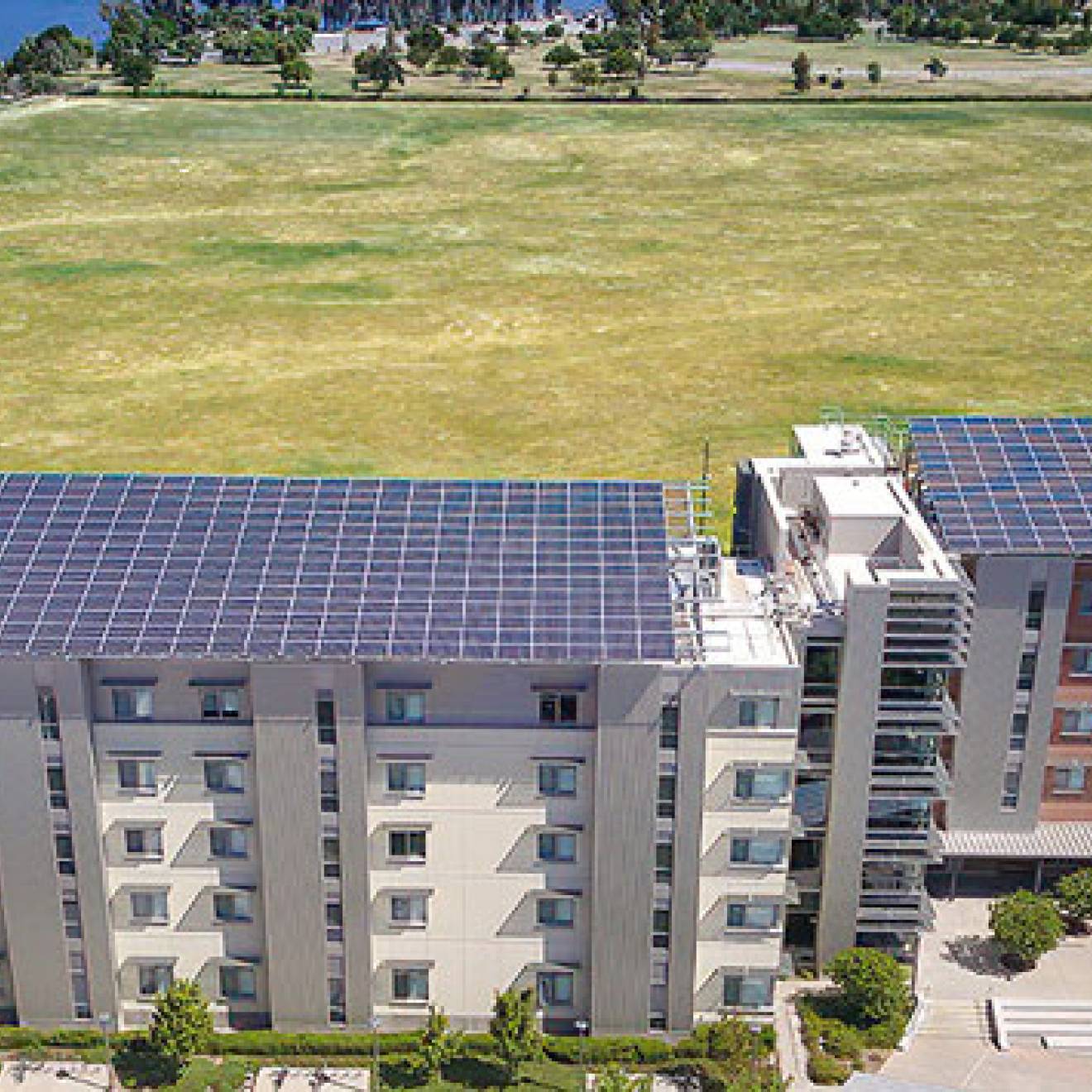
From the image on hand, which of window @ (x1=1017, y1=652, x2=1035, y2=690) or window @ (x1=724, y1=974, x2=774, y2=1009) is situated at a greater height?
window @ (x1=1017, y1=652, x2=1035, y2=690)

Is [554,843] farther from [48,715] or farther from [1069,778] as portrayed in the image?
[1069,778]

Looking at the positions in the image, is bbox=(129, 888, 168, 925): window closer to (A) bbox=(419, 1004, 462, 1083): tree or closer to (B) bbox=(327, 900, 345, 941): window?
(B) bbox=(327, 900, 345, 941): window

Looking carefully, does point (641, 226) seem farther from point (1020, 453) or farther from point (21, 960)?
point (21, 960)

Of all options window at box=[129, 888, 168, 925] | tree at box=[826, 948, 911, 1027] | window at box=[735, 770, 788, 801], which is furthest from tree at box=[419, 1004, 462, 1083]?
tree at box=[826, 948, 911, 1027]

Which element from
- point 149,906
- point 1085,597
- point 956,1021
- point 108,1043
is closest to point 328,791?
point 149,906

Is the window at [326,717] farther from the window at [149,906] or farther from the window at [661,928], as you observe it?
the window at [661,928]

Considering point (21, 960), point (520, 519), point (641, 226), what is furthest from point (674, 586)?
point (641, 226)

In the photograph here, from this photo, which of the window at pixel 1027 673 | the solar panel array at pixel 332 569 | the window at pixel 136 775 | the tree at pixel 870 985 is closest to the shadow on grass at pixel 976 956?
the tree at pixel 870 985
